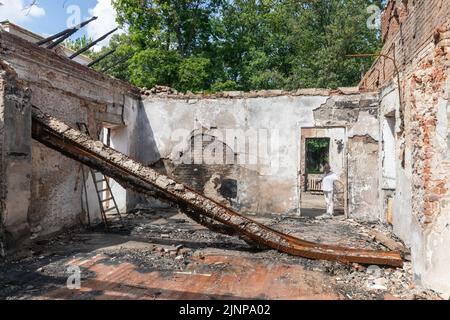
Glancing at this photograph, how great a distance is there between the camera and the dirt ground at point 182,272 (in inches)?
143

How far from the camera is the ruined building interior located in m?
3.80

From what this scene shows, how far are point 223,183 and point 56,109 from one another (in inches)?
182

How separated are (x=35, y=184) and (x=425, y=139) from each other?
578 cm

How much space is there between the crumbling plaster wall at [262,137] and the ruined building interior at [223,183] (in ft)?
0.12

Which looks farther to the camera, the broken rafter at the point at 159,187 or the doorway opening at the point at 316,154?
the doorway opening at the point at 316,154

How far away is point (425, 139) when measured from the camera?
155 inches

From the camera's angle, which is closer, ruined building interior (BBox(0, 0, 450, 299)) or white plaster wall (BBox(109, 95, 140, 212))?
ruined building interior (BBox(0, 0, 450, 299))

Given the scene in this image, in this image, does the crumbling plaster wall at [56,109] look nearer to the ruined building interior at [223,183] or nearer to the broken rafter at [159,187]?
the ruined building interior at [223,183]

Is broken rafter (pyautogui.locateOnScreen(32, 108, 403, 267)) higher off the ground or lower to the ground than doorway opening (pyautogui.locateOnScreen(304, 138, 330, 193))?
lower

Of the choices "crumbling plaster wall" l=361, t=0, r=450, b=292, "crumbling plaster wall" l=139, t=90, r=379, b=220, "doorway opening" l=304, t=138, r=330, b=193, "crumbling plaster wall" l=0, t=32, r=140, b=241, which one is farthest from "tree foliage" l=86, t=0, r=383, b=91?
"crumbling plaster wall" l=361, t=0, r=450, b=292

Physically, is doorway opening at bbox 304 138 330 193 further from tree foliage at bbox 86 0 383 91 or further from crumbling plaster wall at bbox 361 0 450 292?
crumbling plaster wall at bbox 361 0 450 292

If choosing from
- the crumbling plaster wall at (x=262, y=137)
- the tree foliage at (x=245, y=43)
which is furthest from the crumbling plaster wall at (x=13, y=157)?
the tree foliage at (x=245, y=43)

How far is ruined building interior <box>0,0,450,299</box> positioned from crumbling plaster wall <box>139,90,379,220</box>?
0.04 meters
